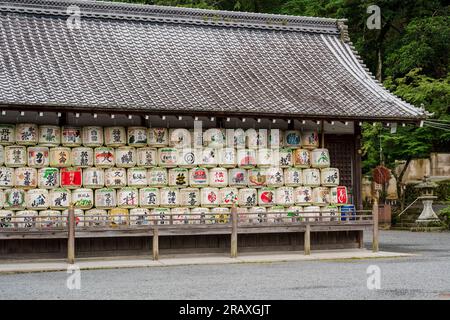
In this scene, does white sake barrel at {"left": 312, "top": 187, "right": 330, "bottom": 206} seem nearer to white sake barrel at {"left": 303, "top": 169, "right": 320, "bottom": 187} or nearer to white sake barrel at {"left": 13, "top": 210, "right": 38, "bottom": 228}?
white sake barrel at {"left": 303, "top": 169, "right": 320, "bottom": 187}

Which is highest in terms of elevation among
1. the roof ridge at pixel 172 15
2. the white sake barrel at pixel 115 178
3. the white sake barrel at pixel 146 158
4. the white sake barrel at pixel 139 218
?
the roof ridge at pixel 172 15

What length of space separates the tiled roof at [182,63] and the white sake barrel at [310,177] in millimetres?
2048

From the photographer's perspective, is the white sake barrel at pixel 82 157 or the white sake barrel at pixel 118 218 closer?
the white sake barrel at pixel 118 218

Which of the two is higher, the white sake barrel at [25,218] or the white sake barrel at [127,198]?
the white sake barrel at [127,198]

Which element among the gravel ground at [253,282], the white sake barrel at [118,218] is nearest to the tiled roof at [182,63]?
the white sake barrel at [118,218]

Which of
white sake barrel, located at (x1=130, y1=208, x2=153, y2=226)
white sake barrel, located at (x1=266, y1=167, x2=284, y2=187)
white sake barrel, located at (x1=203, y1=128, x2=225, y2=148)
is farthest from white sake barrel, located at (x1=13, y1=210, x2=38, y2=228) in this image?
white sake barrel, located at (x1=266, y1=167, x2=284, y2=187)

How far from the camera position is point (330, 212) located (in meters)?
23.7

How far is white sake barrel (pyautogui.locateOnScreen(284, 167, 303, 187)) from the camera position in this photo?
947 inches

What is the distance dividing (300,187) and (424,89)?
1642 cm

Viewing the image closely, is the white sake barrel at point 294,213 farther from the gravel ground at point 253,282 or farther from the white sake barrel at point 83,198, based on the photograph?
the white sake barrel at point 83,198

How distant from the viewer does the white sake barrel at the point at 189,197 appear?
22984 millimetres

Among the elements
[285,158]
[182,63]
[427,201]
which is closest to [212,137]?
[285,158]

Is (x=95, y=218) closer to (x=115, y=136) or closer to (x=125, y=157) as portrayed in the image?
(x=125, y=157)
